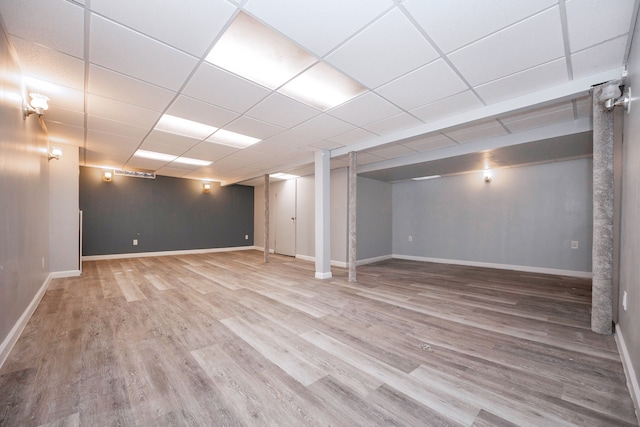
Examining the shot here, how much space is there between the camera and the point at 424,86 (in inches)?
106

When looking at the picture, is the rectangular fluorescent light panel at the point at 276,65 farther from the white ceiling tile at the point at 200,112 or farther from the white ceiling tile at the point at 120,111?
the white ceiling tile at the point at 120,111

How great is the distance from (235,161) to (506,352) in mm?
5798

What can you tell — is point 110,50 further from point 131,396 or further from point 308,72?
point 131,396

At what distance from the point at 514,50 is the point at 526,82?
68 centimetres

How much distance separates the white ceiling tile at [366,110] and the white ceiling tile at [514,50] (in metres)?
0.88

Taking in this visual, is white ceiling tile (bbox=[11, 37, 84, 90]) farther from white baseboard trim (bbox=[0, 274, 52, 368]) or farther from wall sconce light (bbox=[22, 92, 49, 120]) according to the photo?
white baseboard trim (bbox=[0, 274, 52, 368])

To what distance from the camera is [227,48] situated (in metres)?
2.18

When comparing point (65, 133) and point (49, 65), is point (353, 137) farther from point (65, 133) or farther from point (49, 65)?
point (65, 133)

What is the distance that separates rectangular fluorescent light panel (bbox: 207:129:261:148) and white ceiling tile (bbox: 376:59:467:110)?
2485 mm

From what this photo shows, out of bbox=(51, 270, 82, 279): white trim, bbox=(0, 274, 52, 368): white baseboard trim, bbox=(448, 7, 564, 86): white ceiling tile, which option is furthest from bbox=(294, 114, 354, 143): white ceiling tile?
bbox=(51, 270, 82, 279): white trim

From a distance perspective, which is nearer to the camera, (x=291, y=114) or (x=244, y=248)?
(x=291, y=114)

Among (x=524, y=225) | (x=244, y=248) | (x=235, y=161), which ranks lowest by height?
(x=244, y=248)

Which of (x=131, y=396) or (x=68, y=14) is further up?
(x=68, y=14)

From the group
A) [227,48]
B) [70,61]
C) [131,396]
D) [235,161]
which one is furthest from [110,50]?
[235,161]
